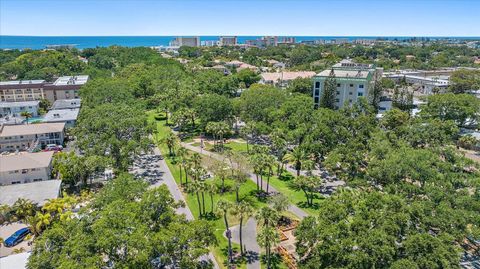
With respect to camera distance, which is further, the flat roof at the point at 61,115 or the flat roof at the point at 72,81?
the flat roof at the point at 72,81

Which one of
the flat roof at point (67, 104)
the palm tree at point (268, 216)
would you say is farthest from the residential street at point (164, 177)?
the flat roof at point (67, 104)

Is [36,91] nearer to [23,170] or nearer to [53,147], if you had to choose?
[53,147]

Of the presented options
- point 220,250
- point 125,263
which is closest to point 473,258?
point 220,250

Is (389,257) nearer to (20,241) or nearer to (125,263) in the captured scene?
(125,263)

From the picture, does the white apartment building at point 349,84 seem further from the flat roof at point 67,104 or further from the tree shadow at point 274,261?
the flat roof at point 67,104

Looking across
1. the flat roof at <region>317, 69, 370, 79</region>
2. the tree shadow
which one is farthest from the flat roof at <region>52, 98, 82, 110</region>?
the tree shadow

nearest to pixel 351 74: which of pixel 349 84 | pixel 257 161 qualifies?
pixel 349 84
